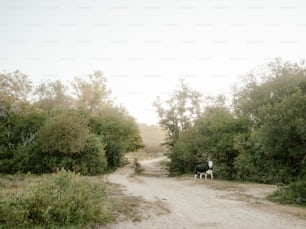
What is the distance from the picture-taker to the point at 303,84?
1858 cm

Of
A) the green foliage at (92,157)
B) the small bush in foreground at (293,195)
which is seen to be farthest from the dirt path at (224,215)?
the green foliage at (92,157)

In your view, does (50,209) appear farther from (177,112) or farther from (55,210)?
(177,112)

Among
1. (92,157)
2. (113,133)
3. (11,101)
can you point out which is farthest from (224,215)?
(11,101)

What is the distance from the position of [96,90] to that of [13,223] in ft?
139

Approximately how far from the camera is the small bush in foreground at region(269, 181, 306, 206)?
10370 millimetres

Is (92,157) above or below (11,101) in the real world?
below

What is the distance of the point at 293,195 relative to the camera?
10.8 m

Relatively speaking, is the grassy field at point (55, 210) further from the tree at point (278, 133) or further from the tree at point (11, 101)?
the tree at point (11, 101)

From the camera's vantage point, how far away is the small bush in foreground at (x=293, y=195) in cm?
1037

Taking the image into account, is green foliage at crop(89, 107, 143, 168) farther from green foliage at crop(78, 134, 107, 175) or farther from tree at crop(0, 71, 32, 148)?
tree at crop(0, 71, 32, 148)

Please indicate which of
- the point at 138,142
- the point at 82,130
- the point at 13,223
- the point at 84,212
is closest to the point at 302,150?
the point at 84,212

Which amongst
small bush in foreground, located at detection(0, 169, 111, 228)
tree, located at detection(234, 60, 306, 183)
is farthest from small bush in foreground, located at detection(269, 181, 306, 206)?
small bush in foreground, located at detection(0, 169, 111, 228)

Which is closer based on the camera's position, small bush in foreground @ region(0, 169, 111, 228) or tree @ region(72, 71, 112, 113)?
small bush in foreground @ region(0, 169, 111, 228)

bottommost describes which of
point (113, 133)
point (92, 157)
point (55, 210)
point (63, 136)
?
point (55, 210)
